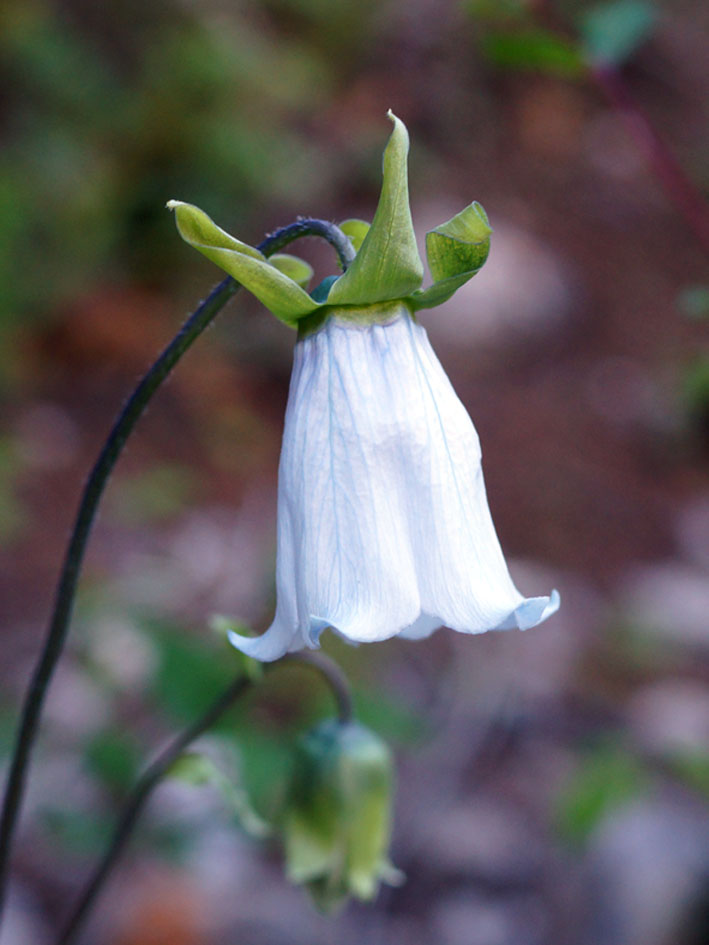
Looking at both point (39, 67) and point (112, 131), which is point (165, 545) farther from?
point (39, 67)

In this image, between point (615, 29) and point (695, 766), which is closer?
point (615, 29)

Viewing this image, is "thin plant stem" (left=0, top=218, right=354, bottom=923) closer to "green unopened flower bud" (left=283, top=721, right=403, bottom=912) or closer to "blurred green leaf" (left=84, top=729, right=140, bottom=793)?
"green unopened flower bud" (left=283, top=721, right=403, bottom=912)

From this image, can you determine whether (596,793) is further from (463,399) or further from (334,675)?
(463,399)

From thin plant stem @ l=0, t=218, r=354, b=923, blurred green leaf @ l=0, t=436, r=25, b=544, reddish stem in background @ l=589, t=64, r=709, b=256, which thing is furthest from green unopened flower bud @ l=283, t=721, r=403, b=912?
blurred green leaf @ l=0, t=436, r=25, b=544

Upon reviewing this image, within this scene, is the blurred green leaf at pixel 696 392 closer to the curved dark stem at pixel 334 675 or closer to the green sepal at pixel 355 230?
the curved dark stem at pixel 334 675

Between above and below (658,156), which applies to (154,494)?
below

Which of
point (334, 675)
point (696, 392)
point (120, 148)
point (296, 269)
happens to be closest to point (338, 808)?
point (334, 675)
